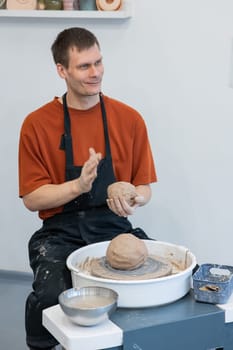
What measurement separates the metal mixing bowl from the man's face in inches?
26.7

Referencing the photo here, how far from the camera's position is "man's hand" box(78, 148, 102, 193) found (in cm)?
184

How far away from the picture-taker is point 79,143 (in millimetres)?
2117

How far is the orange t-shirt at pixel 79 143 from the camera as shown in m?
2.09

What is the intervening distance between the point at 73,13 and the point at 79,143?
764 mm

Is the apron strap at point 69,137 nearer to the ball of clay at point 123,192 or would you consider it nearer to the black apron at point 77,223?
the black apron at point 77,223

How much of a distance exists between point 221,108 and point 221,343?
3.92ft

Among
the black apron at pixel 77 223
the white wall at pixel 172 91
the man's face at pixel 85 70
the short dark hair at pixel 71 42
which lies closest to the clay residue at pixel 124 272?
the black apron at pixel 77 223

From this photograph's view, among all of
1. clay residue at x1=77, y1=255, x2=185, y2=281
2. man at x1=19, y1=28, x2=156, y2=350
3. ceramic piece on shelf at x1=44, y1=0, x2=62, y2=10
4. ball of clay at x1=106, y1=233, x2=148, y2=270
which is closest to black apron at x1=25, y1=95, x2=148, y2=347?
man at x1=19, y1=28, x2=156, y2=350

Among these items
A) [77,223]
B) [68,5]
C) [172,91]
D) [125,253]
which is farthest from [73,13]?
[125,253]

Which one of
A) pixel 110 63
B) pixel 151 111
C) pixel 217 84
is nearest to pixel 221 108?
pixel 217 84

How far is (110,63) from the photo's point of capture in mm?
2748

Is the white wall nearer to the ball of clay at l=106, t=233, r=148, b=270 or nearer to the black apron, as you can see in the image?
the black apron

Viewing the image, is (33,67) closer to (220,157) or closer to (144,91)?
(144,91)

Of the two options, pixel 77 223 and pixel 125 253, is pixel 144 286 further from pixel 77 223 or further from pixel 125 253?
pixel 77 223
